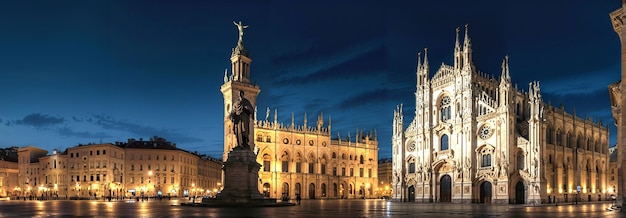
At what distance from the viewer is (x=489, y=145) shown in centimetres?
7144

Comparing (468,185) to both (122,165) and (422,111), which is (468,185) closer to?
(422,111)

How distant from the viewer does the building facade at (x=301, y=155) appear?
303ft

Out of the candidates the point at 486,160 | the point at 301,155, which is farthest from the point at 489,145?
the point at 301,155

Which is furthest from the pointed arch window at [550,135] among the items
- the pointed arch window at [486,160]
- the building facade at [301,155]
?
the building facade at [301,155]

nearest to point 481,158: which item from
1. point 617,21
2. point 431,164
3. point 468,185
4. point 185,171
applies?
point 468,185

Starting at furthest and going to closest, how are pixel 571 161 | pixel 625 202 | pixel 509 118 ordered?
pixel 571 161
pixel 509 118
pixel 625 202

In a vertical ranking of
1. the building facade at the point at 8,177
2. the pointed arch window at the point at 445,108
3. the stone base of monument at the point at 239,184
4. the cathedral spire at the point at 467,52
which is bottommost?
the building facade at the point at 8,177

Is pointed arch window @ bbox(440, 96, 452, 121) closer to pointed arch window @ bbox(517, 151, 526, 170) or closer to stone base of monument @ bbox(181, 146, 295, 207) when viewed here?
pointed arch window @ bbox(517, 151, 526, 170)

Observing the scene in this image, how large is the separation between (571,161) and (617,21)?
53.2 m

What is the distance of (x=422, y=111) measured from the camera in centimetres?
8388

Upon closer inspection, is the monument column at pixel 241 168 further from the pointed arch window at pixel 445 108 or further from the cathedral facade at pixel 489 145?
the pointed arch window at pixel 445 108

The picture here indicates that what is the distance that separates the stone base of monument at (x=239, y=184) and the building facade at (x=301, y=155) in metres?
52.6

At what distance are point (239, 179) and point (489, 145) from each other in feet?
147

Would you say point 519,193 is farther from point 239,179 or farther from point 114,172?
point 114,172
